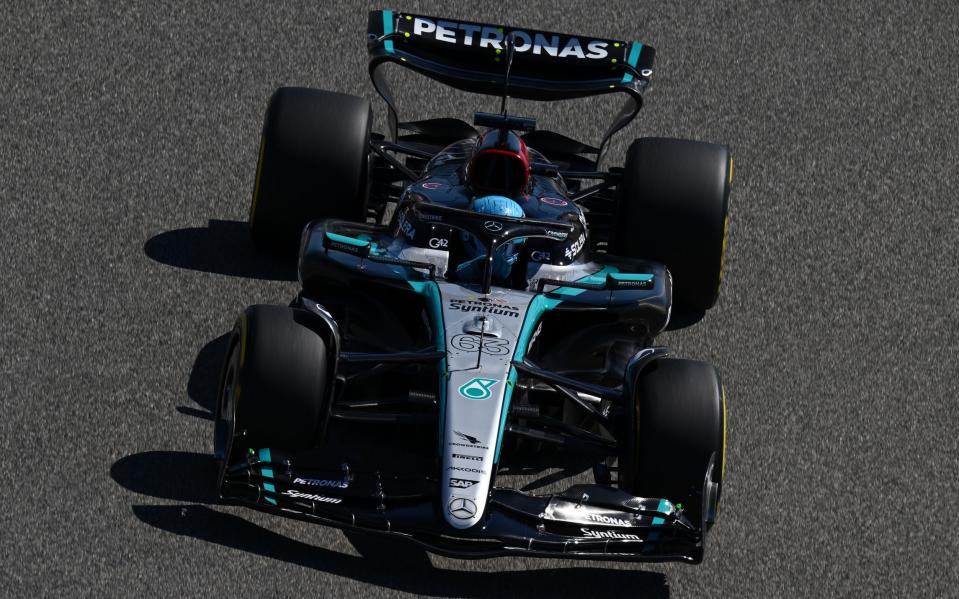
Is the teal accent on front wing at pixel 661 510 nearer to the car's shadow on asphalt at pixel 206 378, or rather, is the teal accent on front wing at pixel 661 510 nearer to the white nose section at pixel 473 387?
the white nose section at pixel 473 387

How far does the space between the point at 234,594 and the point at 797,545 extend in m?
2.68

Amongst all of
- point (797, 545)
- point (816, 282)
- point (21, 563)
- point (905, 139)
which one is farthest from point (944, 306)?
point (21, 563)

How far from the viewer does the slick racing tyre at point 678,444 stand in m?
8.12

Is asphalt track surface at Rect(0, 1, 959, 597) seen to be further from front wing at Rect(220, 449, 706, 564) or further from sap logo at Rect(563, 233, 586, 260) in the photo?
sap logo at Rect(563, 233, 586, 260)

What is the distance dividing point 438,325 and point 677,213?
2.05 metres

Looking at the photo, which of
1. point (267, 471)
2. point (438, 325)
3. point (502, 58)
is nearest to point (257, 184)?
point (502, 58)

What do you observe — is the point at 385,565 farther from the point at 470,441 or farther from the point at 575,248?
the point at 575,248

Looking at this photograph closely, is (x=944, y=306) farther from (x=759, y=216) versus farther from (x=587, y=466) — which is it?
(x=587, y=466)

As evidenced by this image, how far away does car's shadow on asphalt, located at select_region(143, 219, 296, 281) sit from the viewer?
34.4ft

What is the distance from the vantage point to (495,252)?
30.2ft

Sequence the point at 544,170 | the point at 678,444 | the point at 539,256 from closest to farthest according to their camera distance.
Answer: the point at 678,444 < the point at 539,256 < the point at 544,170

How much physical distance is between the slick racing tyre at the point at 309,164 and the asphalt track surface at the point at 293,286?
40cm

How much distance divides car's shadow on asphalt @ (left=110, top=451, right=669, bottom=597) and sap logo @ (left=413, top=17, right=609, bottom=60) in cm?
330

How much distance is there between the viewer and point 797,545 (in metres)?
8.98
